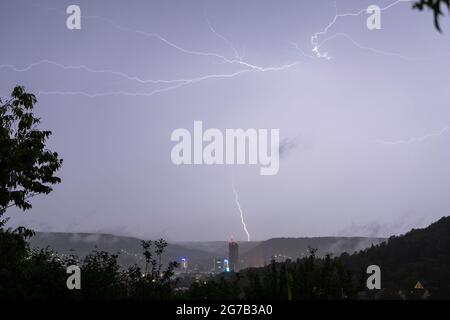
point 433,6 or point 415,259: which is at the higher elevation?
point 433,6

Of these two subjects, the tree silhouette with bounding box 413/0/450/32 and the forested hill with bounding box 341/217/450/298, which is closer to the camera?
the tree silhouette with bounding box 413/0/450/32

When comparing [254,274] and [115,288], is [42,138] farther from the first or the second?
[115,288]

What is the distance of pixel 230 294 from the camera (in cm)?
1591

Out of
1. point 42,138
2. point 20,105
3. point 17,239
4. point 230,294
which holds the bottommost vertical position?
point 230,294

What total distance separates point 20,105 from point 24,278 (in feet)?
21.2

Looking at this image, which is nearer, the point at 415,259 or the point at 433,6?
the point at 433,6

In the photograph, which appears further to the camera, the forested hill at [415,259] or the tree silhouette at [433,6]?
the forested hill at [415,259]
